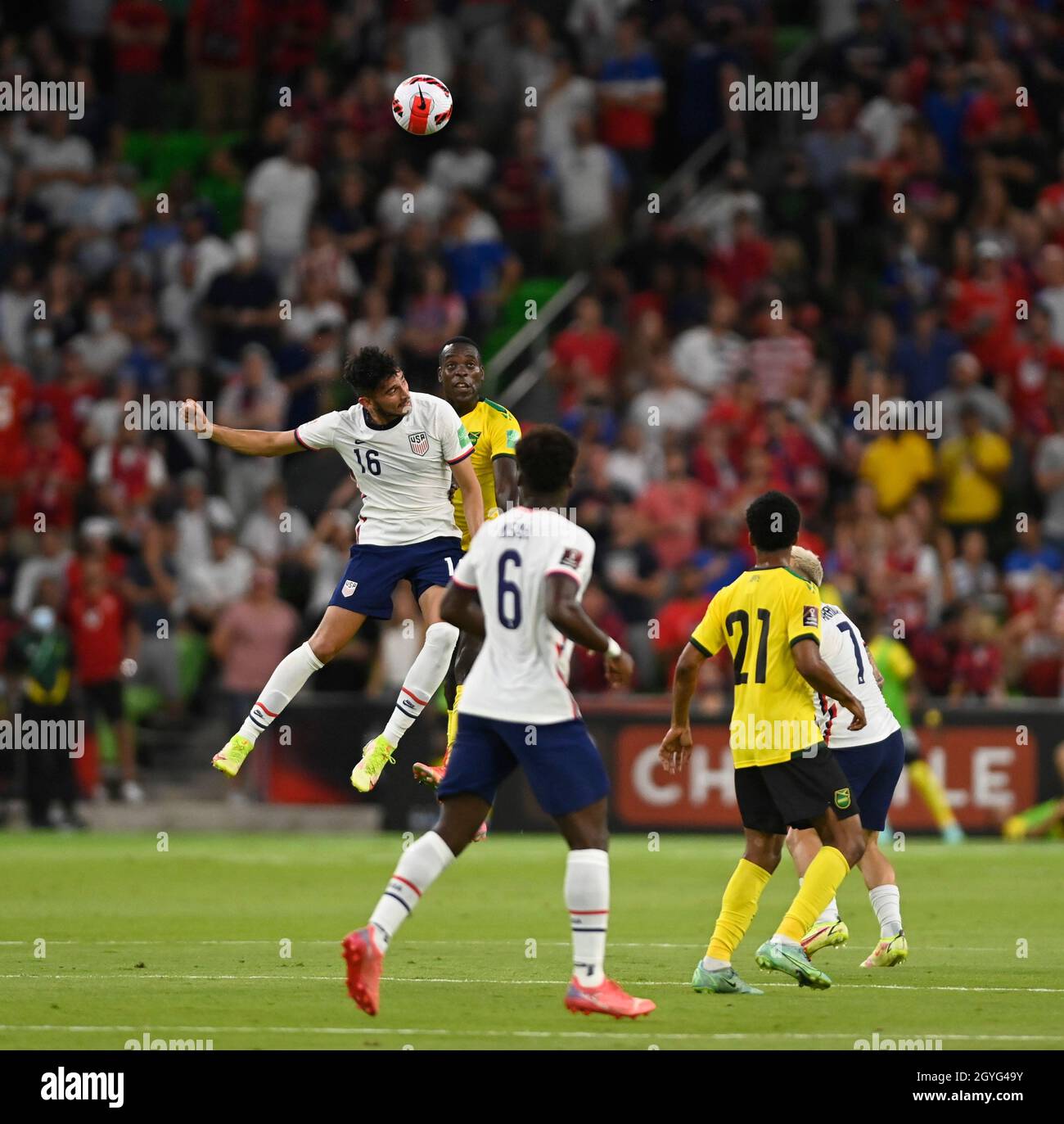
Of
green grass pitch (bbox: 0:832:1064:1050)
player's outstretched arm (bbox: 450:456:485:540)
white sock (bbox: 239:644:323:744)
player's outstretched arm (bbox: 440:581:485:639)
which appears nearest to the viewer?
green grass pitch (bbox: 0:832:1064:1050)

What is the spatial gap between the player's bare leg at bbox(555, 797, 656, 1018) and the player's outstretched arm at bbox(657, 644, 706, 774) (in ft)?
4.19

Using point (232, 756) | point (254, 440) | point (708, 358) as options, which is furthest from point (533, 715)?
point (708, 358)

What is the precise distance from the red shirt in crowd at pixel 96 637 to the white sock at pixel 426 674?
10.2 meters

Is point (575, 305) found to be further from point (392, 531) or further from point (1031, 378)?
point (392, 531)

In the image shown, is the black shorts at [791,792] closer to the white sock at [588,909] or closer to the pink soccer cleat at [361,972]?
the white sock at [588,909]

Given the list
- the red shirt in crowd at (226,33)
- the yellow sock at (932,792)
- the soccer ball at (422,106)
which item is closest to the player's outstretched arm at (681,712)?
the soccer ball at (422,106)

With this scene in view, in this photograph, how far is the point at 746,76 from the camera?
89.1 feet

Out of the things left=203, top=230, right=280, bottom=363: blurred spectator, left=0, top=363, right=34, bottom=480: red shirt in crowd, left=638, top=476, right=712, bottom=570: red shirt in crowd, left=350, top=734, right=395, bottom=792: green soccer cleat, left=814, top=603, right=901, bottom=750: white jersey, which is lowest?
left=350, top=734, right=395, bottom=792: green soccer cleat

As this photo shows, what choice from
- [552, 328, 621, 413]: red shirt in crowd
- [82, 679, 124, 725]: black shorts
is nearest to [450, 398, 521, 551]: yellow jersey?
[82, 679, 124, 725]: black shorts

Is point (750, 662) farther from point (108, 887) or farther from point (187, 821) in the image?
point (187, 821)

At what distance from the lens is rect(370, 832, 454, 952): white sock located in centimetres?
943

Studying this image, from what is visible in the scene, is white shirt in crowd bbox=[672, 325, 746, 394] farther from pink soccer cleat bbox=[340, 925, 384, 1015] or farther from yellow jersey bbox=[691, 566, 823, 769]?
pink soccer cleat bbox=[340, 925, 384, 1015]

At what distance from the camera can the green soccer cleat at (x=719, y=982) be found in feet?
34.8

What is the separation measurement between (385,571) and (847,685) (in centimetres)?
295
